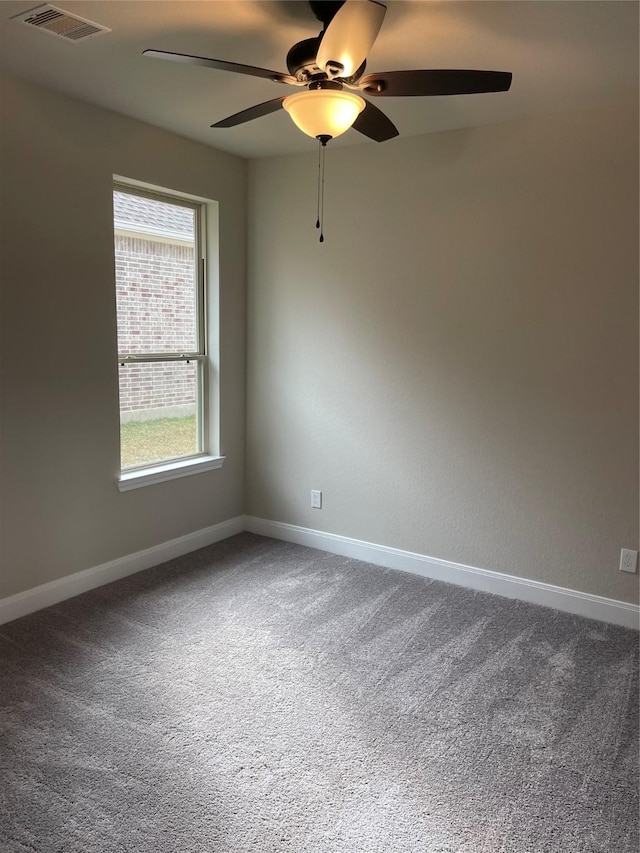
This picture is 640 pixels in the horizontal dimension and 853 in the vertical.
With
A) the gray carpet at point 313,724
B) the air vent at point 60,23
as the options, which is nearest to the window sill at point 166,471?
the gray carpet at point 313,724

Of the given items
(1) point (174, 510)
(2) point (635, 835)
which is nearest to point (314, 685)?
(2) point (635, 835)

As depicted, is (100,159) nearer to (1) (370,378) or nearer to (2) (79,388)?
(2) (79,388)

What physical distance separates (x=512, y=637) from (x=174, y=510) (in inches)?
83.0

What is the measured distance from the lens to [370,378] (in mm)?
3777

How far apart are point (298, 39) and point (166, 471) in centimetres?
240

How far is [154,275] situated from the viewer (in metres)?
3.67

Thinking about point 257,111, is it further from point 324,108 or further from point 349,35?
point 349,35

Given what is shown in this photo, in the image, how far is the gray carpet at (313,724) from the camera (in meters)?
1.83

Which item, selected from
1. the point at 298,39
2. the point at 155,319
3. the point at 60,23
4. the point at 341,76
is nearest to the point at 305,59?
the point at 341,76

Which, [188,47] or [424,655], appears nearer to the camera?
[188,47]

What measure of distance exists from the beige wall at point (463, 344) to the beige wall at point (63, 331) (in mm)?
960

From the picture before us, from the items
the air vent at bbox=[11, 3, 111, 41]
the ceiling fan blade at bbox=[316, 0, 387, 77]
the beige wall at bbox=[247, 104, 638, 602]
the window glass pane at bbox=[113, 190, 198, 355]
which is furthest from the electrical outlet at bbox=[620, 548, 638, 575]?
the air vent at bbox=[11, 3, 111, 41]

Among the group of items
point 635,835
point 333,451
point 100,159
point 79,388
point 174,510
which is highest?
point 100,159

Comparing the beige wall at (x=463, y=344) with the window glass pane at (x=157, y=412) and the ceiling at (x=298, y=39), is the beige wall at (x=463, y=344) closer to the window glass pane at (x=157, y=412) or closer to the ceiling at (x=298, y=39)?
the ceiling at (x=298, y=39)
